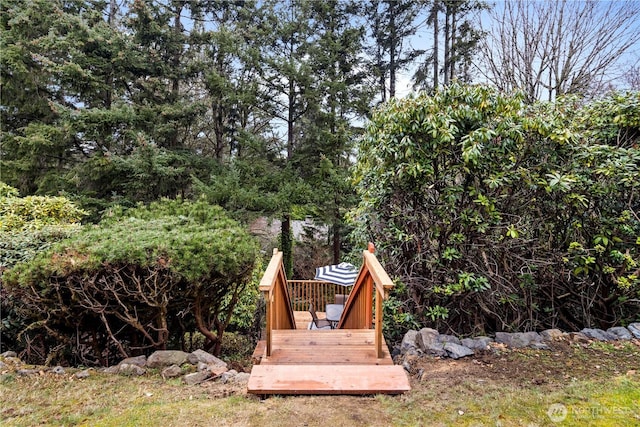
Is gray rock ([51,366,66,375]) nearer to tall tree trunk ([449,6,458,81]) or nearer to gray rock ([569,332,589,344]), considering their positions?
gray rock ([569,332,589,344])

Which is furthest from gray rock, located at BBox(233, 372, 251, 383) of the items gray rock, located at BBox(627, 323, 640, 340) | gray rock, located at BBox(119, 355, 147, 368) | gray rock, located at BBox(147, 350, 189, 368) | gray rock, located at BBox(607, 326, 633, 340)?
gray rock, located at BBox(627, 323, 640, 340)

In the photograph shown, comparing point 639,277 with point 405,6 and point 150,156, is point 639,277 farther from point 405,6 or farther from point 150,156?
point 405,6

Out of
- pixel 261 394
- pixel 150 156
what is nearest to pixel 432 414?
pixel 261 394

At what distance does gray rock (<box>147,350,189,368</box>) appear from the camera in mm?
3320

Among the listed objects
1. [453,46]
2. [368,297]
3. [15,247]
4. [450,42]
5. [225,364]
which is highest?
→ [450,42]

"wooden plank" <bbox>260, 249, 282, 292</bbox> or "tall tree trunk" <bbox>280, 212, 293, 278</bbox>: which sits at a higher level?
"wooden plank" <bbox>260, 249, 282, 292</bbox>

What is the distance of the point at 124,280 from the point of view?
335 cm

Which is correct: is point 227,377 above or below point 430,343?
below

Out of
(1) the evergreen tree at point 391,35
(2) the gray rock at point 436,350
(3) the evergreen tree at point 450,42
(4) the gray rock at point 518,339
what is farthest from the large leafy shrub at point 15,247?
(3) the evergreen tree at point 450,42

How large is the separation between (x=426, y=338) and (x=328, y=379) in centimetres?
146

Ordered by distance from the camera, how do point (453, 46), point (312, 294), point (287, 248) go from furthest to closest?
point (453, 46)
point (287, 248)
point (312, 294)

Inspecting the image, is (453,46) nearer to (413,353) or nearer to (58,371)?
(413,353)

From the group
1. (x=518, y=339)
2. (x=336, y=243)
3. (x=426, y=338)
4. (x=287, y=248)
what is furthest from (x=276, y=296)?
Result: (x=336, y=243)

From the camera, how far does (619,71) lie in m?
8.40
